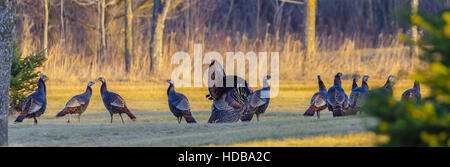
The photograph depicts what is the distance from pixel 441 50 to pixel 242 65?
17.2 m

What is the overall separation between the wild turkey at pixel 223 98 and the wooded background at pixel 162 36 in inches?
304

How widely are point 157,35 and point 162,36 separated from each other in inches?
289

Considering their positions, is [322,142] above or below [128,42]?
Answer: below

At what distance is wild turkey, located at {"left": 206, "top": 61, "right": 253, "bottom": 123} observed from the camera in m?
10.9

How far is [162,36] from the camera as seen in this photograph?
95.6ft

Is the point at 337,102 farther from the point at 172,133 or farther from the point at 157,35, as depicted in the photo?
the point at 157,35

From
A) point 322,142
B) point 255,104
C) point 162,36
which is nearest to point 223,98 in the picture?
point 255,104

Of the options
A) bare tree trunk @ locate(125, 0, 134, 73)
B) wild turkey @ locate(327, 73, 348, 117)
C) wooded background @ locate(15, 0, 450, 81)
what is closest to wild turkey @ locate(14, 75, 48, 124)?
wild turkey @ locate(327, 73, 348, 117)

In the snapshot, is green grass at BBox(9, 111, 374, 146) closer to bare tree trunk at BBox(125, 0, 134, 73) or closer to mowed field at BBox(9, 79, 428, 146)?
mowed field at BBox(9, 79, 428, 146)

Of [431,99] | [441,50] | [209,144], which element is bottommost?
[209,144]

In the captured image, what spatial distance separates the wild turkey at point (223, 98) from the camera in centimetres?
1095
